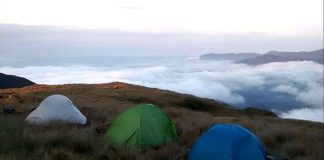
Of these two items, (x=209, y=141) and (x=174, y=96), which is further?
(x=174, y=96)

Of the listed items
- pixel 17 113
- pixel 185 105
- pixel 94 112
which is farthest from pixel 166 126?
pixel 185 105

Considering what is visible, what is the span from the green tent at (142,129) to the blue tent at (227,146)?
203 centimetres

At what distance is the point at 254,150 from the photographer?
985 cm

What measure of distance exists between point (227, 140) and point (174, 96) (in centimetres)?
2461

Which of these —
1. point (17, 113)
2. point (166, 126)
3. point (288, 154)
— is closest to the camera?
point (288, 154)

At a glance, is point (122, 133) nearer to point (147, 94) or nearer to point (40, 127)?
point (40, 127)

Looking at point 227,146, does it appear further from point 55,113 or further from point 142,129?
point 55,113

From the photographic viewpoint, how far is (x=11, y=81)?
153ft

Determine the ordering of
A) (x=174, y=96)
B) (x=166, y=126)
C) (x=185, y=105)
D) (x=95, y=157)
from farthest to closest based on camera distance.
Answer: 1. (x=174, y=96)
2. (x=185, y=105)
3. (x=166, y=126)
4. (x=95, y=157)

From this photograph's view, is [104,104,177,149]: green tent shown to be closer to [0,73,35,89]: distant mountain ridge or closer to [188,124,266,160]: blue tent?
[188,124,266,160]: blue tent

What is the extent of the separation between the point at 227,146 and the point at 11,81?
40306mm

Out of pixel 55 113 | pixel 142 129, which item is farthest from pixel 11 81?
pixel 142 129

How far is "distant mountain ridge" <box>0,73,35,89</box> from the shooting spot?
45228 millimetres

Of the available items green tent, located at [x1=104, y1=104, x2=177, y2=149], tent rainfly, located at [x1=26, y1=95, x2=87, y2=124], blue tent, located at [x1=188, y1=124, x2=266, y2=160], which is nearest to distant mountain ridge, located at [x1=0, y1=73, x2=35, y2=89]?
tent rainfly, located at [x1=26, y1=95, x2=87, y2=124]
